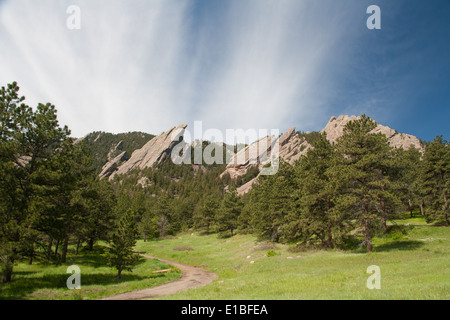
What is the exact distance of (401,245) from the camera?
86.2 feet

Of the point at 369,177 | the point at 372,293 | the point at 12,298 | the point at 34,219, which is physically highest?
the point at 369,177

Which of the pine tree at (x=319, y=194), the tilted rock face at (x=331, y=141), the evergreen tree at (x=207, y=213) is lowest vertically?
the evergreen tree at (x=207, y=213)

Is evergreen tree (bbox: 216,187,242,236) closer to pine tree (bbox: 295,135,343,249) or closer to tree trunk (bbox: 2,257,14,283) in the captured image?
pine tree (bbox: 295,135,343,249)

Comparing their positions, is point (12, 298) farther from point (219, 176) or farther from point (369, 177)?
point (219, 176)

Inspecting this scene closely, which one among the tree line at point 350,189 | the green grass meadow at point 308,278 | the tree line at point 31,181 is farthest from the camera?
the tree line at point 350,189

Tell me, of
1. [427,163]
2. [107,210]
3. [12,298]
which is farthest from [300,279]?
[427,163]

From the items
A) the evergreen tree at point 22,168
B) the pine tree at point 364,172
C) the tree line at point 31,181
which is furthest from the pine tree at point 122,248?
the pine tree at point 364,172

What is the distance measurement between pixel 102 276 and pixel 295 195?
2836cm

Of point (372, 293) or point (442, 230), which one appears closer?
point (372, 293)

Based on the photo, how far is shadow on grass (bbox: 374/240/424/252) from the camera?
24.8 meters

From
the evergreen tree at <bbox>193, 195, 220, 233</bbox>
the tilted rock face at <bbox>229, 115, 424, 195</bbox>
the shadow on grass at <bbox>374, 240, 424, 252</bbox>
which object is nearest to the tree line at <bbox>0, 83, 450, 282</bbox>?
the shadow on grass at <bbox>374, 240, 424, 252</bbox>

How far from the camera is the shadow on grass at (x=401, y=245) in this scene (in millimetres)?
24763

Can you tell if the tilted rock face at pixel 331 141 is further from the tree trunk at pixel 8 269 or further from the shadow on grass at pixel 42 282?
the tree trunk at pixel 8 269

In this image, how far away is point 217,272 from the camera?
28172 mm
